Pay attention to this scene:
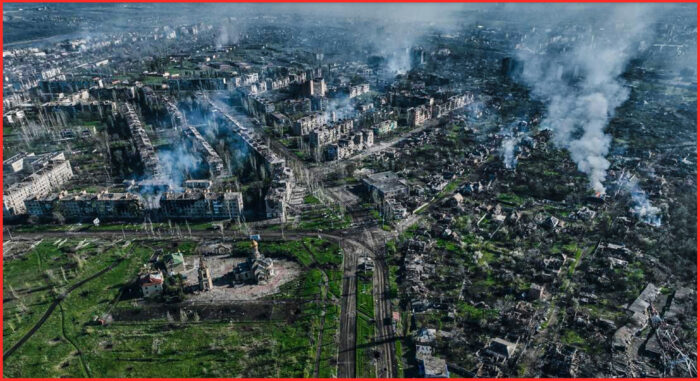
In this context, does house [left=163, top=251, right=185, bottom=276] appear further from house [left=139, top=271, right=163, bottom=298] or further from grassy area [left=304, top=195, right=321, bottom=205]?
grassy area [left=304, top=195, right=321, bottom=205]

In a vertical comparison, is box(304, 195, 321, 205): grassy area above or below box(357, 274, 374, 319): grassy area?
above

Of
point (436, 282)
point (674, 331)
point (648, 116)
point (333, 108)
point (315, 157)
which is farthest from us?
point (333, 108)

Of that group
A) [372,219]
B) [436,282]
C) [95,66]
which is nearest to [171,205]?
[372,219]

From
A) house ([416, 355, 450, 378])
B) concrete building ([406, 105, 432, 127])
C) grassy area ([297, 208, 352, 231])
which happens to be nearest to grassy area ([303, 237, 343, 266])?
grassy area ([297, 208, 352, 231])

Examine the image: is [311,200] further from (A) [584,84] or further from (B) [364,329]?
(A) [584,84]

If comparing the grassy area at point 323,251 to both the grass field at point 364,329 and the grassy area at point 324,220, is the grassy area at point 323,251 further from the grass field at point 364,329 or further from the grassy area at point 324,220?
the grass field at point 364,329

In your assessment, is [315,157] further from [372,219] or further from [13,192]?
[13,192]

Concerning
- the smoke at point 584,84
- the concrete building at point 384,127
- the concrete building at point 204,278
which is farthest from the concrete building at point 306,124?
the concrete building at point 204,278
